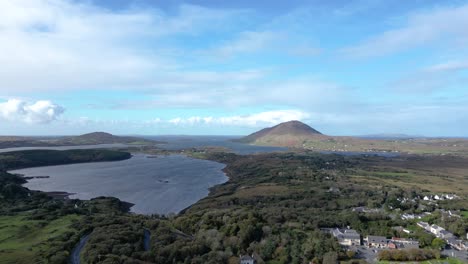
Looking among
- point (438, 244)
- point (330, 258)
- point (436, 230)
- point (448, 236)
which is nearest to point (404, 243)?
point (438, 244)

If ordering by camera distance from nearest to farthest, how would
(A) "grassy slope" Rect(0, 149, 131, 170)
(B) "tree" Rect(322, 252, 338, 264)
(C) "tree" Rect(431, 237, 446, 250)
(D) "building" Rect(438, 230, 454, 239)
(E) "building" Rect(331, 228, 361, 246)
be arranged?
(B) "tree" Rect(322, 252, 338, 264)
(C) "tree" Rect(431, 237, 446, 250)
(E) "building" Rect(331, 228, 361, 246)
(D) "building" Rect(438, 230, 454, 239)
(A) "grassy slope" Rect(0, 149, 131, 170)

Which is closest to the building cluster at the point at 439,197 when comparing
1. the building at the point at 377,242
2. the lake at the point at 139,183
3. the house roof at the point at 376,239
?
the house roof at the point at 376,239

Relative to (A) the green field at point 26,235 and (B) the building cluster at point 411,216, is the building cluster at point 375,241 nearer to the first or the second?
(B) the building cluster at point 411,216

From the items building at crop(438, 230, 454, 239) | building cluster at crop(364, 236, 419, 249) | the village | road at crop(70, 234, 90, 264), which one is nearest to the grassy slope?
road at crop(70, 234, 90, 264)

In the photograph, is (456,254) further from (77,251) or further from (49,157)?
(49,157)

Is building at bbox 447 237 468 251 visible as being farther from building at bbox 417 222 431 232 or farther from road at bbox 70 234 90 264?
road at bbox 70 234 90 264
